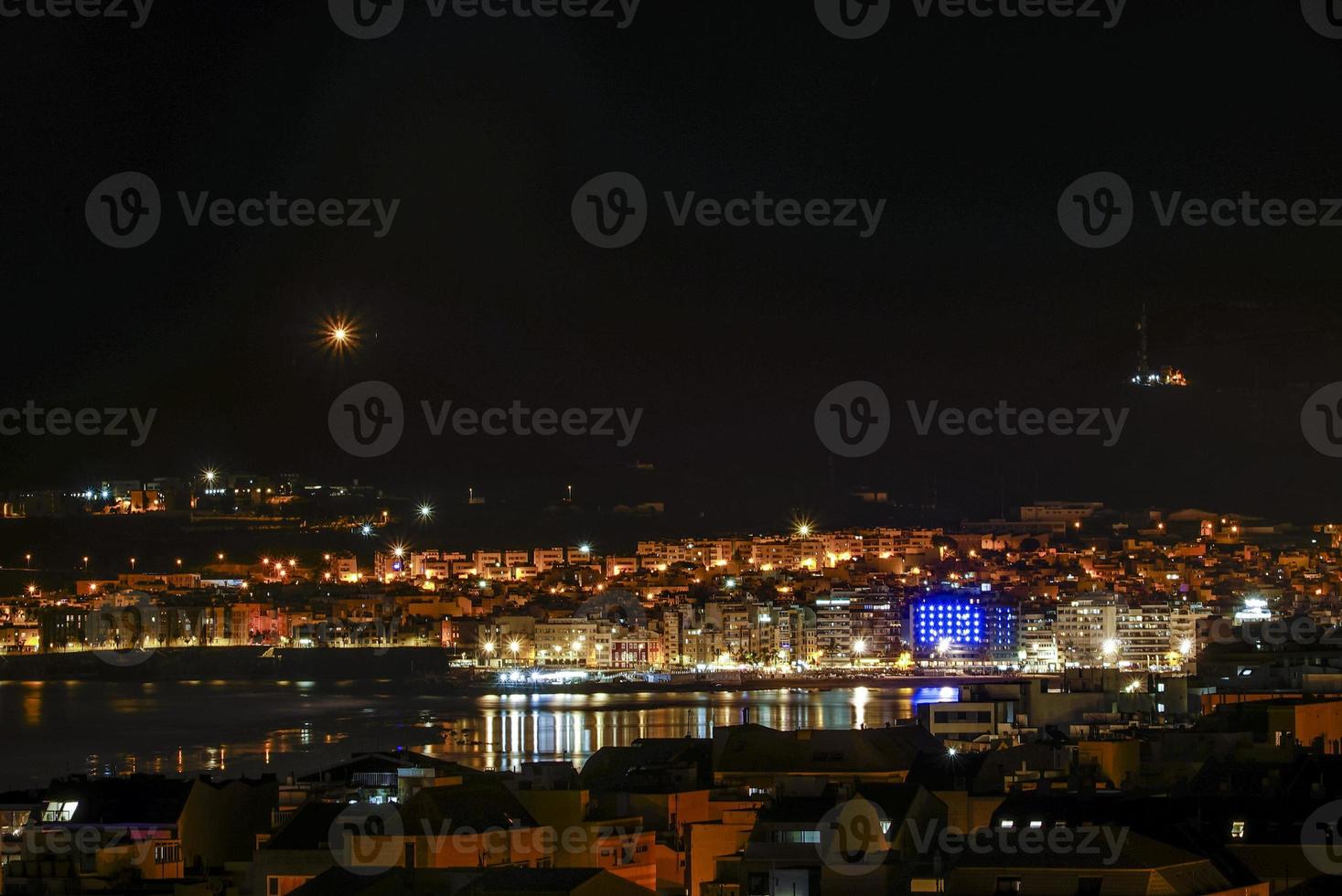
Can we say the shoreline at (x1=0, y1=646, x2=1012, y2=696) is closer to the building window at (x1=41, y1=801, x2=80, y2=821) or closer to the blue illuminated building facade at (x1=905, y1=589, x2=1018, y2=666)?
the blue illuminated building facade at (x1=905, y1=589, x2=1018, y2=666)

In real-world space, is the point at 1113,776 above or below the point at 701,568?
below

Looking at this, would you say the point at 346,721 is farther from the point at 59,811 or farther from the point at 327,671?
the point at 327,671

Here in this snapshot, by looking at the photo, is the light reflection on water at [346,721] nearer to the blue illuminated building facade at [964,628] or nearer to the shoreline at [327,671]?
the shoreline at [327,671]

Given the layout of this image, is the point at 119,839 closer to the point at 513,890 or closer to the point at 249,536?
the point at 513,890

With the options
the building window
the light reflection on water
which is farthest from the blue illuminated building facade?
the building window

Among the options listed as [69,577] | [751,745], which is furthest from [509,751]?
[69,577]

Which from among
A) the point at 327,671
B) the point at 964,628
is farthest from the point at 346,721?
the point at 327,671
